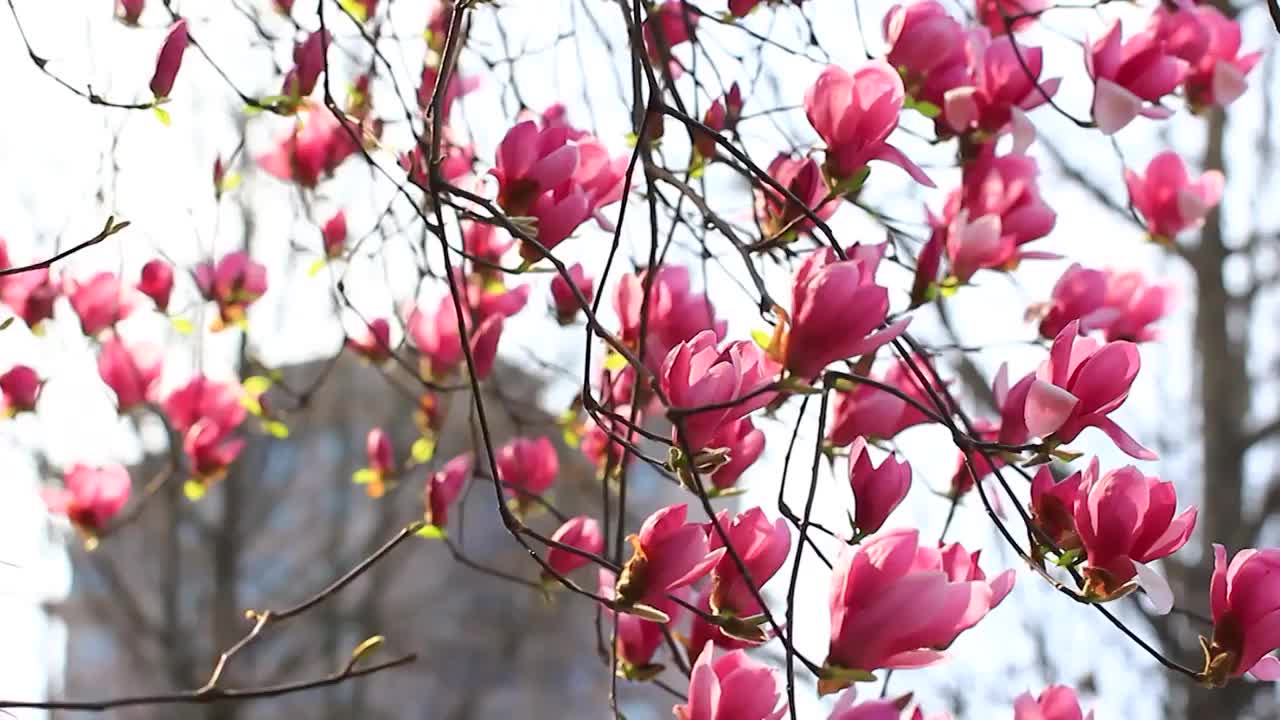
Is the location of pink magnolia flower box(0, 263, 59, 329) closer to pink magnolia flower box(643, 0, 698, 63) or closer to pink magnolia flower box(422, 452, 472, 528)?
pink magnolia flower box(422, 452, 472, 528)

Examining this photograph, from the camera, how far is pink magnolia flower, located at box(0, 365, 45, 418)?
3.88 ft

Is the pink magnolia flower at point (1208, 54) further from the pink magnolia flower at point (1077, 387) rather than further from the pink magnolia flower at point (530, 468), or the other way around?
the pink magnolia flower at point (530, 468)

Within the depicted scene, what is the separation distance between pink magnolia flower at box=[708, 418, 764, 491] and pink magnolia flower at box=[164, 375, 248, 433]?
0.66m

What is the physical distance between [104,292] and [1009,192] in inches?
31.9

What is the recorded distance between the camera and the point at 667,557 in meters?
0.61

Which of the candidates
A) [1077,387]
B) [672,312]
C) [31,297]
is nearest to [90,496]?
[31,297]

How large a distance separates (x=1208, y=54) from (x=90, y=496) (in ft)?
3.50

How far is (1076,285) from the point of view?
98cm

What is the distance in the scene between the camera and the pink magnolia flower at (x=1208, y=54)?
3.28ft

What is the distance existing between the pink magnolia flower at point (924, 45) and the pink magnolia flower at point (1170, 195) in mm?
289

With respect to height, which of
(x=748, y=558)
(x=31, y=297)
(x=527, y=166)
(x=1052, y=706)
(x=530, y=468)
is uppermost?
(x=31, y=297)

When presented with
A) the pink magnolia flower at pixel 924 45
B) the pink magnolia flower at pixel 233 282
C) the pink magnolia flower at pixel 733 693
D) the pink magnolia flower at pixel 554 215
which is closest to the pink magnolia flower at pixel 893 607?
the pink magnolia flower at pixel 733 693

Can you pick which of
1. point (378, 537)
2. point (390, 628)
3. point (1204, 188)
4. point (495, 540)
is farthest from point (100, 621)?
point (1204, 188)

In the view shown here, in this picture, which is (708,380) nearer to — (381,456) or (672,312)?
(672,312)
